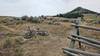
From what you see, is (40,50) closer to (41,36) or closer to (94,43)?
(41,36)

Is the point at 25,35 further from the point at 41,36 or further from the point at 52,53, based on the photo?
the point at 52,53

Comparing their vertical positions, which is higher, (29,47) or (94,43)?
(94,43)

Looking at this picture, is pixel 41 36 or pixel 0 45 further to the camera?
pixel 41 36

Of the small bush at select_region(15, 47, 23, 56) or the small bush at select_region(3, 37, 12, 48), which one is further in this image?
the small bush at select_region(3, 37, 12, 48)

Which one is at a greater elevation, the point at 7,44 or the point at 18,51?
the point at 7,44

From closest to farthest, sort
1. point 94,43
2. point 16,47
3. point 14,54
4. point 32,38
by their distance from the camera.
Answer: point 94,43 < point 14,54 < point 16,47 < point 32,38

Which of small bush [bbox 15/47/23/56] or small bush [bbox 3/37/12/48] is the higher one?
small bush [bbox 3/37/12/48]

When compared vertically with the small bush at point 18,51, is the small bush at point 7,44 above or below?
above

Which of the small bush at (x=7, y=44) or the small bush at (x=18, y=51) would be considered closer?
the small bush at (x=18, y=51)

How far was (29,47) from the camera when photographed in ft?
32.4

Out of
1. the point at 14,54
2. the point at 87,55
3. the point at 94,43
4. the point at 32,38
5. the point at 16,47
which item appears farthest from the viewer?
the point at 32,38

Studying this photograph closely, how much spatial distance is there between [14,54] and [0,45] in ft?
5.02

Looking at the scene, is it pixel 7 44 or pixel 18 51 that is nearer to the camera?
pixel 18 51

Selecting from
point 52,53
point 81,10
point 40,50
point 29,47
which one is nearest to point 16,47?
point 29,47
